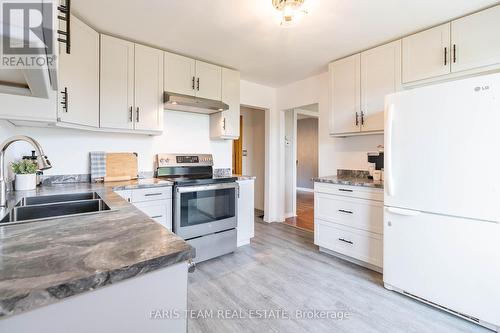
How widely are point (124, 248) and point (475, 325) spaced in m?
2.29

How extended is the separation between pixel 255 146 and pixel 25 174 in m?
3.71

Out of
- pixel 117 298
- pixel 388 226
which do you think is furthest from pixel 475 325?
pixel 117 298

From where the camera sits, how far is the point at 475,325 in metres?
1.64

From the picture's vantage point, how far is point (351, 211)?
2498mm

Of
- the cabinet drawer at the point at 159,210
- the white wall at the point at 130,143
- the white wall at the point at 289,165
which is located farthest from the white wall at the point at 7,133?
the white wall at the point at 289,165

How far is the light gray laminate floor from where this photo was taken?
1636 mm

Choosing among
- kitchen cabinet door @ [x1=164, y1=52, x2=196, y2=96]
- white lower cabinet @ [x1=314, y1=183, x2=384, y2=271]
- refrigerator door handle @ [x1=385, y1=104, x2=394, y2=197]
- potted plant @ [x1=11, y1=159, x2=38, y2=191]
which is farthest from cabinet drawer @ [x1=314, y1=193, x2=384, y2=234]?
potted plant @ [x1=11, y1=159, x2=38, y2=191]

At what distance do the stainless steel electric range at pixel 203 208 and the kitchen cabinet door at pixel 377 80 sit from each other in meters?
1.67

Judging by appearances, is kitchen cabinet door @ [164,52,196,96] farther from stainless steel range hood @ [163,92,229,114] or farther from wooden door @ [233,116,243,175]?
wooden door @ [233,116,243,175]

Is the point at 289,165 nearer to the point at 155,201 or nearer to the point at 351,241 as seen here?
the point at 351,241

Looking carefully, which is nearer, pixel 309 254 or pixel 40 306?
pixel 40 306

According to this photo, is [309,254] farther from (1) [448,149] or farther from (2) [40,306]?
(2) [40,306]

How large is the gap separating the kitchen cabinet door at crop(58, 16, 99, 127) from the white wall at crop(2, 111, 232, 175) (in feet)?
1.13

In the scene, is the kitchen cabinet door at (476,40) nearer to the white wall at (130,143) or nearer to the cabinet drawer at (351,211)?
the cabinet drawer at (351,211)
